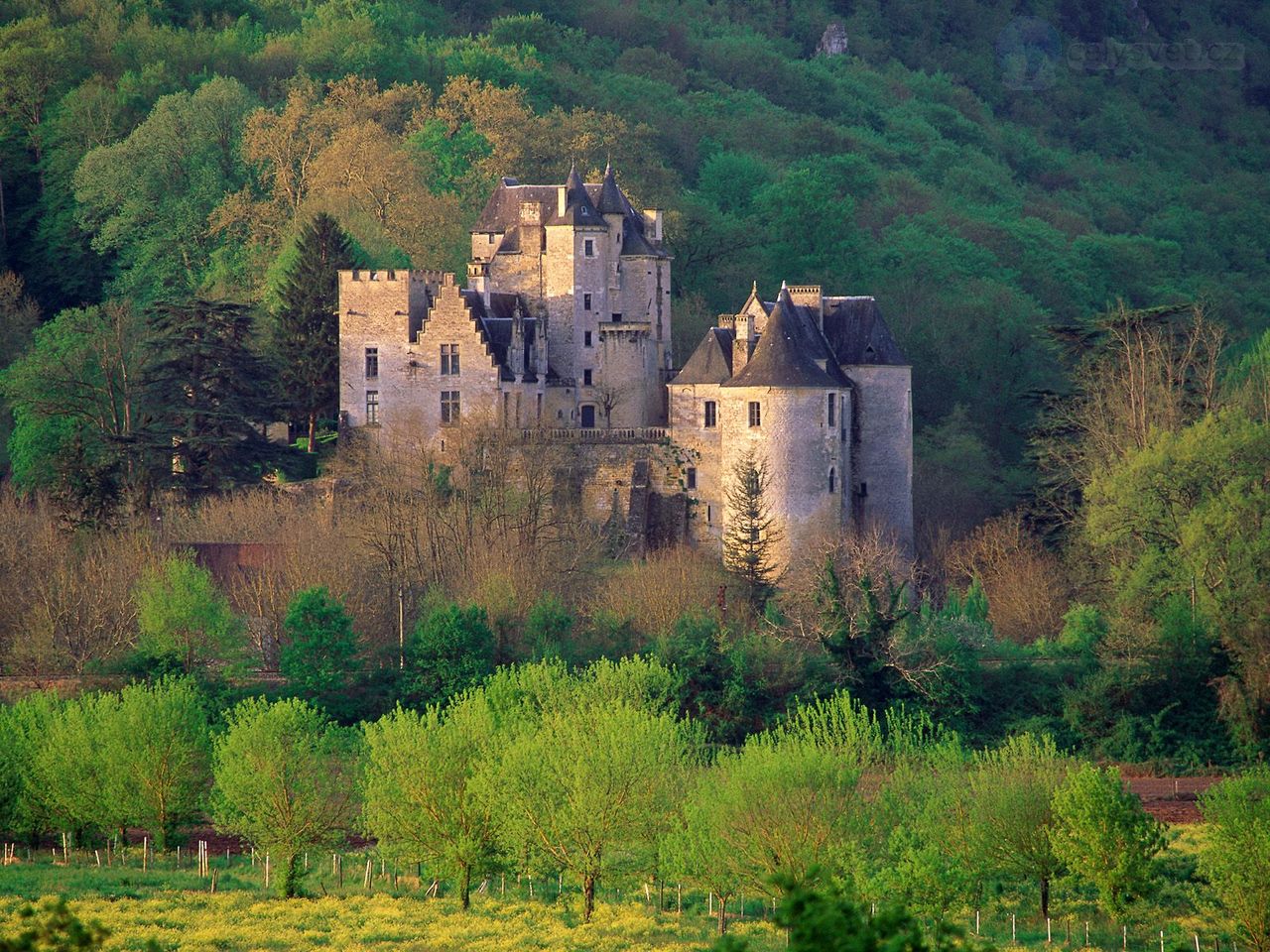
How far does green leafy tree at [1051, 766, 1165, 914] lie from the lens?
39.7 meters

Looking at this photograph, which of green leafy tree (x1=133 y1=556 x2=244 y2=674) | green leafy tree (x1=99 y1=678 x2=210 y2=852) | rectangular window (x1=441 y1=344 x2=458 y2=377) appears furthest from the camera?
rectangular window (x1=441 y1=344 x2=458 y2=377)

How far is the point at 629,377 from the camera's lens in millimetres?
66438

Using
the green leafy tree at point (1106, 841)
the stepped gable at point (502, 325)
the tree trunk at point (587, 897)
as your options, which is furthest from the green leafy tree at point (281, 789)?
the stepped gable at point (502, 325)

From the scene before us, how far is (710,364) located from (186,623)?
1622cm

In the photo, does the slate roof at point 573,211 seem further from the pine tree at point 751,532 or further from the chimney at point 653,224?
the pine tree at point 751,532

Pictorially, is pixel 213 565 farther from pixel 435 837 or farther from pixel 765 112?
pixel 765 112

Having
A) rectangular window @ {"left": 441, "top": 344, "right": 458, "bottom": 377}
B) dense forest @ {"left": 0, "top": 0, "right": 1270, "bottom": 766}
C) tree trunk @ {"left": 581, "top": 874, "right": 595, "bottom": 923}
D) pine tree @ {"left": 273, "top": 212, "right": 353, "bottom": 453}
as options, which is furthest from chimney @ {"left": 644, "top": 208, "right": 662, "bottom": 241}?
tree trunk @ {"left": 581, "top": 874, "right": 595, "bottom": 923}

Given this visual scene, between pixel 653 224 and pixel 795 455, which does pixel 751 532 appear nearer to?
pixel 795 455

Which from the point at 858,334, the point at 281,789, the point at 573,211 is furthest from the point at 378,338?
the point at 281,789

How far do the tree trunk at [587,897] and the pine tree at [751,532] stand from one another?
1864cm

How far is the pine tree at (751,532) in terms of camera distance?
2325 inches

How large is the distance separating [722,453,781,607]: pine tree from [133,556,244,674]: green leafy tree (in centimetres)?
1232

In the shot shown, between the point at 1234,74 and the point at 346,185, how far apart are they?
69085 mm

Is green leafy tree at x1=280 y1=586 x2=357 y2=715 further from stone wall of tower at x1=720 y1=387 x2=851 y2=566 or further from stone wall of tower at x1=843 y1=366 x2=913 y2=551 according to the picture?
stone wall of tower at x1=843 y1=366 x2=913 y2=551
